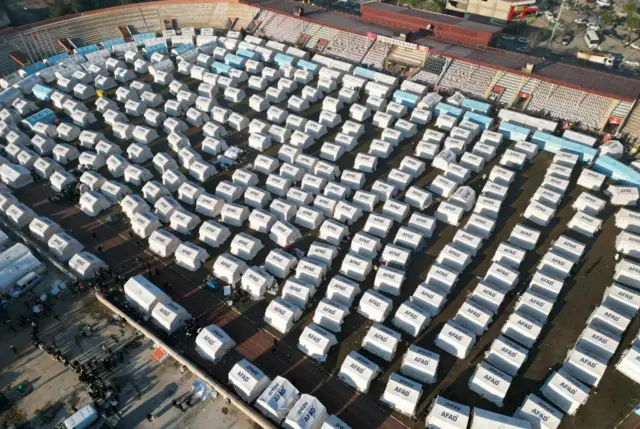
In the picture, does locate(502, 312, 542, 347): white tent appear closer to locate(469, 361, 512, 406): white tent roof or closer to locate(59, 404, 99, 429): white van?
locate(469, 361, 512, 406): white tent roof

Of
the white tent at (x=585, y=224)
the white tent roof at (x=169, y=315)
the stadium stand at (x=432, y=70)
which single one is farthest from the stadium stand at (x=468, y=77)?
the white tent roof at (x=169, y=315)

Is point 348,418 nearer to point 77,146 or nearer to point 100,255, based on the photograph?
point 100,255

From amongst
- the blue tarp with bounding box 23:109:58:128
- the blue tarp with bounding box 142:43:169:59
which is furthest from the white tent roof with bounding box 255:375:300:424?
the blue tarp with bounding box 142:43:169:59

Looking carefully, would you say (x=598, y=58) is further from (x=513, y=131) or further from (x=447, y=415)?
(x=447, y=415)

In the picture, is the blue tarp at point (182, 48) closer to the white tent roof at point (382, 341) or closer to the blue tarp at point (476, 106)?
the blue tarp at point (476, 106)

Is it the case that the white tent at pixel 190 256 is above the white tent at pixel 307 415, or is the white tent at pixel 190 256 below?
above

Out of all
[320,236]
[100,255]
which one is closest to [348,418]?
[320,236]
